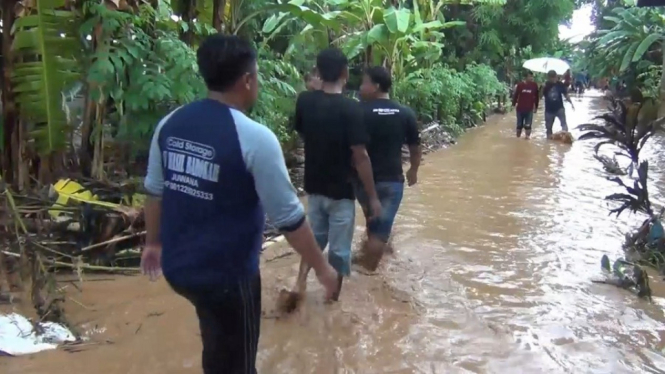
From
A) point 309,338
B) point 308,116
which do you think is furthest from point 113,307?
point 308,116

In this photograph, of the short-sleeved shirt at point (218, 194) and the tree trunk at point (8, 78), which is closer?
the short-sleeved shirt at point (218, 194)

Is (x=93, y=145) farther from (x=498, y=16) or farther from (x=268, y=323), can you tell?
(x=498, y=16)

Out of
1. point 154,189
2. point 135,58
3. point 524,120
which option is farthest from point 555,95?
point 154,189

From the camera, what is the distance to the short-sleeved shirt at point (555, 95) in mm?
16406

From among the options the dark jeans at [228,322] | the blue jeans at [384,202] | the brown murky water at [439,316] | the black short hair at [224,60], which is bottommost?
the brown murky water at [439,316]

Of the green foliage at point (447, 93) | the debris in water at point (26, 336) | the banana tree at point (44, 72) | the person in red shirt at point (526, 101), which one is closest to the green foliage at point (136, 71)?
the banana tree at point (44, 72)

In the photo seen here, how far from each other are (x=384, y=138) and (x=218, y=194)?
3.16 m

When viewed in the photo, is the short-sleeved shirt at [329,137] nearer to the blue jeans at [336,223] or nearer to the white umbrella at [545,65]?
the blue jeans at [336,223]

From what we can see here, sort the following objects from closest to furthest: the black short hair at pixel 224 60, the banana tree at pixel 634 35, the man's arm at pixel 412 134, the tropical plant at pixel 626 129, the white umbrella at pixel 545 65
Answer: the black short hair at pixel 224 60, the man's arm at pixel 412 134, the tropical plant at pixel 626 129, the banana tree at pixel 634 35, the white umbrella at pixel 545 65

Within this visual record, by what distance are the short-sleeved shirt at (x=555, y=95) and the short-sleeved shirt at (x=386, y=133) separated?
38.6 ft

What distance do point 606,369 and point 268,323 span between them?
222cm

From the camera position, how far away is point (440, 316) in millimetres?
5195

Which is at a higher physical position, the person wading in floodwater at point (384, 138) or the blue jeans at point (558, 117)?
the person wading in floodwater at point (384, 138)

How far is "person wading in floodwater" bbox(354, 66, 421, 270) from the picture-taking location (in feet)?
18.3
